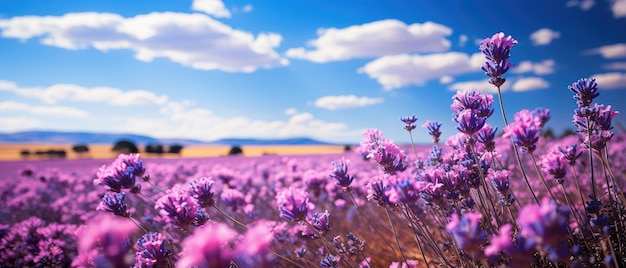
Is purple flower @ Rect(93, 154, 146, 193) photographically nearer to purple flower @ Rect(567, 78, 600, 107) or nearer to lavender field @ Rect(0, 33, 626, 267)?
lavender field @ Rect(0, 33, 626, 267)

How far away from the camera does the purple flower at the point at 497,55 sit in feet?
9.02

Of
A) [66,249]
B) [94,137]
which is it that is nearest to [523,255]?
[66,249]

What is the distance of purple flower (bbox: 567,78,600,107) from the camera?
2.67m

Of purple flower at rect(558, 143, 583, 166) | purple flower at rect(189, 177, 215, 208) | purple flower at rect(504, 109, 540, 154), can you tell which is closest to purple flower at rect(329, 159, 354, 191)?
purple flower at rect(189, 177, 215, 208)

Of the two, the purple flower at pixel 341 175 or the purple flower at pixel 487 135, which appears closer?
the purple flower at pixel 487 135

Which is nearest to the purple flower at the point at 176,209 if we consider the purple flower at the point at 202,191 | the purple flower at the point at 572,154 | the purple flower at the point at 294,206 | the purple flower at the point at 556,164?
the purple flower at the point at 202,191

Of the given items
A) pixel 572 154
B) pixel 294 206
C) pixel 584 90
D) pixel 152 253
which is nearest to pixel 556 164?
pixel 572 154

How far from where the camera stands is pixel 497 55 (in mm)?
2789

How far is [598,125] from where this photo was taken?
2.75 m

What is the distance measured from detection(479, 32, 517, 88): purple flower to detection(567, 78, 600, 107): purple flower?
498 millimetres

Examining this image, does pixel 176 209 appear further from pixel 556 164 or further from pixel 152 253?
pixel 556 164

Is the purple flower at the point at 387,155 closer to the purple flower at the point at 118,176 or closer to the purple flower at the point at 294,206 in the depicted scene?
the purple flower at the point at 294,206

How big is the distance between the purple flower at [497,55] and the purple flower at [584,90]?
50cm

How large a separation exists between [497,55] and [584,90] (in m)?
0.65
